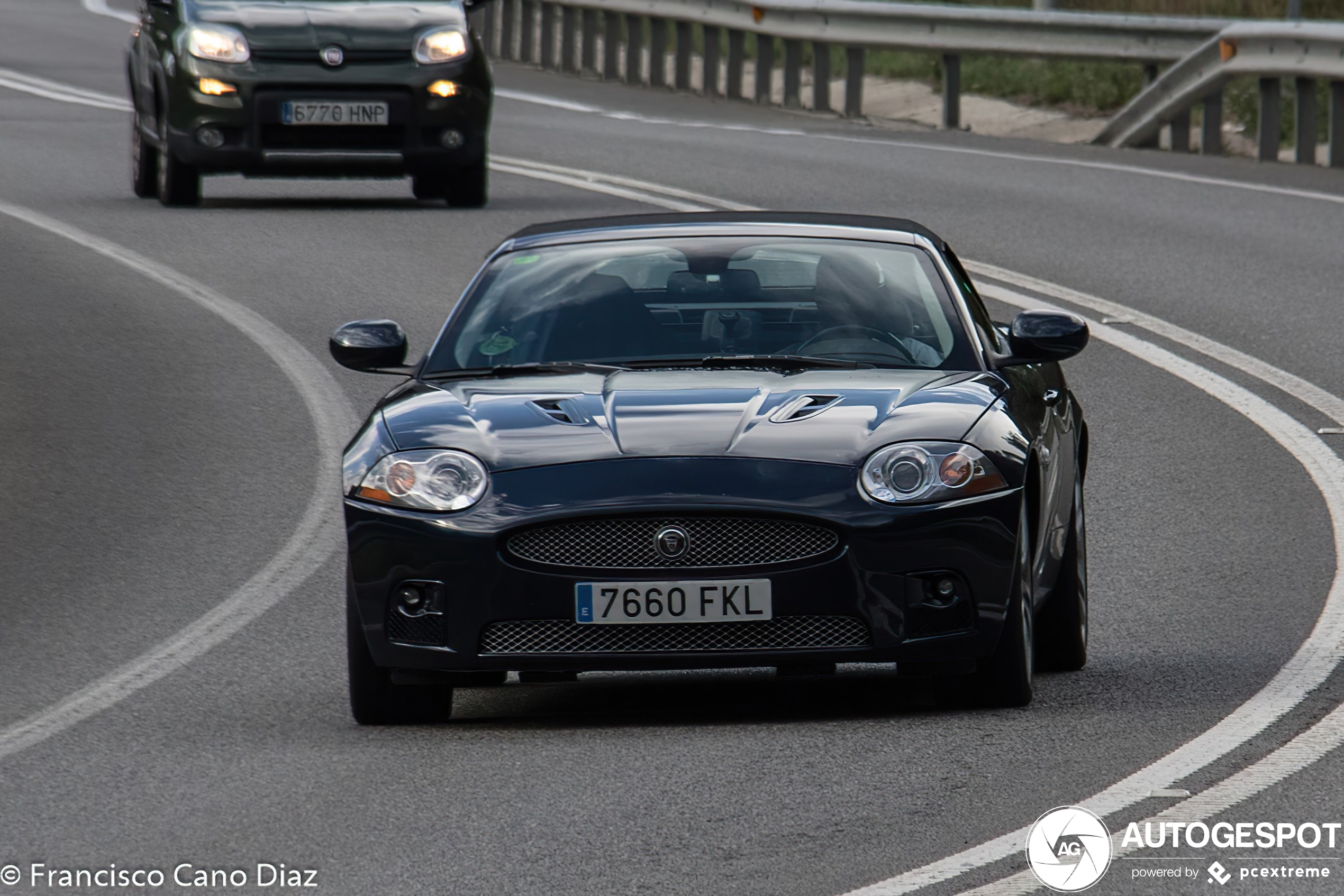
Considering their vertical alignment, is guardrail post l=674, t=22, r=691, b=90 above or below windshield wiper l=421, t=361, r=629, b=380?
below

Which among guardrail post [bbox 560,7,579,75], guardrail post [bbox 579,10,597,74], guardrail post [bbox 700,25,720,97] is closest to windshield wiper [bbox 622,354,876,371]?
guardrail post [bbox 700,25,720,97]

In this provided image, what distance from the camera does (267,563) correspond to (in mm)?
9547

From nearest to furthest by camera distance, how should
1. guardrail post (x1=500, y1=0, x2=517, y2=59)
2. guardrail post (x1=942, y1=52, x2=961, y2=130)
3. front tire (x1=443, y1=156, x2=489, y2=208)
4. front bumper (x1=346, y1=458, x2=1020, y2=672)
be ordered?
1. front bumper (x1=346, y1=458, x2=1020, y2=672)
2. front tire (x1=443, y1=156, x2=489, y2=208)
3. guardrail post (x1=942, y1=52, x2=961, y2=130)
4. guardrail post (x1=500, y1=0, x2=517, y2=59)

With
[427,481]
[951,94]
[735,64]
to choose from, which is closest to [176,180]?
[951,94]

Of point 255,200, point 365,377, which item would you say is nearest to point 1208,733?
point 365,377

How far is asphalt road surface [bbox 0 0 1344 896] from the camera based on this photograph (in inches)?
223

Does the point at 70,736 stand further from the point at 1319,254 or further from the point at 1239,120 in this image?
the point at 1239,120

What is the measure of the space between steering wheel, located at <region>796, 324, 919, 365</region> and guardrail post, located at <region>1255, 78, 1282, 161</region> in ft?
50.8

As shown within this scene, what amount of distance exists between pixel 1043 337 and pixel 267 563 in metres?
3.31

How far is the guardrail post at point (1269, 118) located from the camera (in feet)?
72.9

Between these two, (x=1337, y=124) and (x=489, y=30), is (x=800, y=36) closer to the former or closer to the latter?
(x=1337, y=124)

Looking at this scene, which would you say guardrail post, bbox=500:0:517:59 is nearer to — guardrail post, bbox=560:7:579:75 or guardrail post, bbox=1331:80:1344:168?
guardrail post, bbox=560:7:579:75

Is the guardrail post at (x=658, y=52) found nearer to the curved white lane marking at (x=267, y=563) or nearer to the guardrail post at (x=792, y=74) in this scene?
the guardrail post at (x=792, y=74)

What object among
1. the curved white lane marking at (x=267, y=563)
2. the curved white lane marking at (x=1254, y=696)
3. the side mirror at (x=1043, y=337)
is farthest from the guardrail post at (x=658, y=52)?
the side mirror at (x=1043, y=337)
